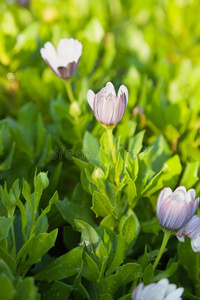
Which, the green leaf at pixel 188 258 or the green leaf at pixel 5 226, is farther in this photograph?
the green leaf at pixel 188 258

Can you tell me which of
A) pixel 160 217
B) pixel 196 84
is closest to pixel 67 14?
pixel 196 84

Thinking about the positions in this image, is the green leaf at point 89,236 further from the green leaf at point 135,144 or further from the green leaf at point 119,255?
the green leaf at point 135,144

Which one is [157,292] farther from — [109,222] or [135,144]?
[135,144]

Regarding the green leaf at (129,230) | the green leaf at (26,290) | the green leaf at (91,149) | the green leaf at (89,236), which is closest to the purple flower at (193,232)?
the green leaf at (129,230)

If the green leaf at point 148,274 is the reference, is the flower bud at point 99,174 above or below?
above

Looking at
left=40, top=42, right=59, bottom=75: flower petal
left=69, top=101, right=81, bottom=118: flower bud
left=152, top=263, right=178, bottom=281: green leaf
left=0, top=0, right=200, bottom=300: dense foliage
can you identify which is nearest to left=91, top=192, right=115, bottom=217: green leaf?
left=0, top=0, right=200, bottom=300: dense foliage

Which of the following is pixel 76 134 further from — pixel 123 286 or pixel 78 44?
pixel 123 286

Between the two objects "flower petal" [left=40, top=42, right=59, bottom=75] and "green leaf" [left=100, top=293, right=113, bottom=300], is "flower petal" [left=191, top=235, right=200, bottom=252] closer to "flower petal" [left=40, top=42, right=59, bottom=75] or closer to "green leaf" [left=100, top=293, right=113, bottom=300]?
"green leaf" [left=100, top=293, right=113, bottom=300]

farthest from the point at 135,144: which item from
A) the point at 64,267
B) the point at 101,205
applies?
the point at 64,267
